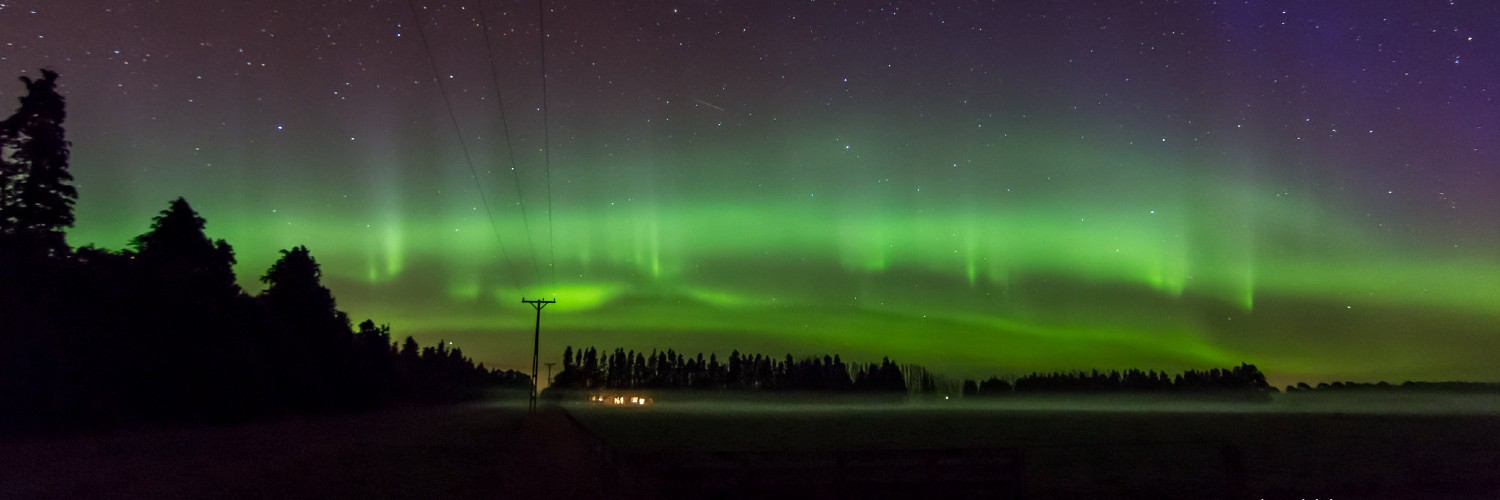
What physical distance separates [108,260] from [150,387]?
227 inches

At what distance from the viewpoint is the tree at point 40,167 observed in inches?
1480

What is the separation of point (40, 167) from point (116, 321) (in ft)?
21.7

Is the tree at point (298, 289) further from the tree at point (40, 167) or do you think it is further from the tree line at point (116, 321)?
the tree at point (40, 167)

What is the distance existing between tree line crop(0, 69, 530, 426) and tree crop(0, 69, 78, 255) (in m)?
0.04

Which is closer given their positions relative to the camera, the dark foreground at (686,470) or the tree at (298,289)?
the dark foreground at (686,470)

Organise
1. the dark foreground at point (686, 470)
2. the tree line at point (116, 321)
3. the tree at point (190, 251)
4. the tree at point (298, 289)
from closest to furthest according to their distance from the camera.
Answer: the dark foreground at point (686, 470) → the tree line at point (116, 321) → the tree at point (190, 251) → the tree at point (298, 289)

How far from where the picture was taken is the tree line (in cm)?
3388

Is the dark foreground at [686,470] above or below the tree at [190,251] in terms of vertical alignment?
below

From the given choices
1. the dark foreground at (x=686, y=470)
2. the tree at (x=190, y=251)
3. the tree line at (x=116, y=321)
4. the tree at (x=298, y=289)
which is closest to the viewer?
the dark foreground at (x=686, y=470)

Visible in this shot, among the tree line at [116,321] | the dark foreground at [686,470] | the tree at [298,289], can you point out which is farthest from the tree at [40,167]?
the tree at [298,289]

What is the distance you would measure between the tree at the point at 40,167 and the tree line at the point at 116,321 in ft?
0.13

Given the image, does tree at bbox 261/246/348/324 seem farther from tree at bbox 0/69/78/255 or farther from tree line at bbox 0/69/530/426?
tree at bbox 0/69/78/255

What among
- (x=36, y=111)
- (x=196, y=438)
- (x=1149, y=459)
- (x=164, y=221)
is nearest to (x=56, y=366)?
(x=196, y=438)

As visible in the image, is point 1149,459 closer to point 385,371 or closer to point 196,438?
point 196,438
